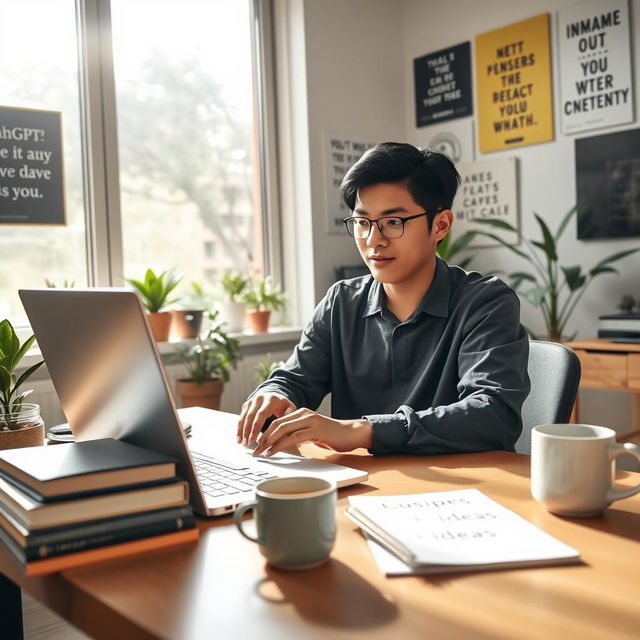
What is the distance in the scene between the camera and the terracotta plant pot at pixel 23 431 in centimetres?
122

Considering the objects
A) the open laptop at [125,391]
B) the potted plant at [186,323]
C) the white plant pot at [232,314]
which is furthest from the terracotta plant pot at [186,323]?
the open laptop at [125,391]

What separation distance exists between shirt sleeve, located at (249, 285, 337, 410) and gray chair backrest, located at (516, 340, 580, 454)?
1.54 ft

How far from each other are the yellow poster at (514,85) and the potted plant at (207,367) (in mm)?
1693

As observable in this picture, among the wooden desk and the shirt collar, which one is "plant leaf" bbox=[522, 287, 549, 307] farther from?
the shirt collar

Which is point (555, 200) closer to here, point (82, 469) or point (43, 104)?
point (43, 104)

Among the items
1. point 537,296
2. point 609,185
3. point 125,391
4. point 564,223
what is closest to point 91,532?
point 125,391

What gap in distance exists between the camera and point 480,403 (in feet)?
4.11

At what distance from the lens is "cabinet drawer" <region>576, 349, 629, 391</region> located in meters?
2.79

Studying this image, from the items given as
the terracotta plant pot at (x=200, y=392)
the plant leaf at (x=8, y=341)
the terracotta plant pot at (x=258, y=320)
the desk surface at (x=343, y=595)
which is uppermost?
the plant leaf at (x=8, y=341)

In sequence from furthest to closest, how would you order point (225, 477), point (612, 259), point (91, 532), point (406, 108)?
point (406, 108)
point (612, 259)
point (225, 477)
point (91, 532)

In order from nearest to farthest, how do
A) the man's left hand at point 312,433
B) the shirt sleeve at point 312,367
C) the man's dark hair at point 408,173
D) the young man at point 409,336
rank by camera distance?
the man's left hand at point 312,433 < the young man at point 409,336 < the man's dark hair at point 408,173 < the shirt sleeve at point 312,367

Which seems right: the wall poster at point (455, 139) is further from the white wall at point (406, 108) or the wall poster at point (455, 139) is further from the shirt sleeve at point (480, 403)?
the shirt sleeve at point (480, 403)

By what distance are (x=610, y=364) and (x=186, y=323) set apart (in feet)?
5.78

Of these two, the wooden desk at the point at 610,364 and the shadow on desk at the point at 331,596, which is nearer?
the shadow on desk at the point at 331,596
